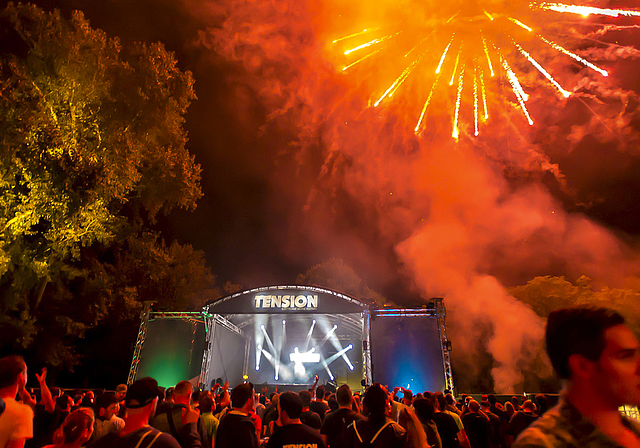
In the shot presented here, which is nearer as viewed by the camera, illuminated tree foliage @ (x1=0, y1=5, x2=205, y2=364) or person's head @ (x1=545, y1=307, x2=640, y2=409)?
person's head @ (x1=545, y1=307, x2=640, y2=409)

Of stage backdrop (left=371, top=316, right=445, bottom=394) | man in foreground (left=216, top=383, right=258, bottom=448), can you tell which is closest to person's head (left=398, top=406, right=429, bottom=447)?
man in foreground (left=216, top=383, right=258, bottom=448)

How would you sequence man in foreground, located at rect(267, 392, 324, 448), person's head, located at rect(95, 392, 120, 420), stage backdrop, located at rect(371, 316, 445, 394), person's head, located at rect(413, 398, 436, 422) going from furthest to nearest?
stage backdrop, located at rect(371, 316, 445, 394)
person's head, located at rect(413, 398, 436, 422)
person's head, located at rect(95, 392, 120, 420)
man in foreground, located at rect(267, 392, 324, 448)

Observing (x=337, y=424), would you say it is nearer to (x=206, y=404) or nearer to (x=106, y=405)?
(x=206, y=404)

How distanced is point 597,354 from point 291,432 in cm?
243

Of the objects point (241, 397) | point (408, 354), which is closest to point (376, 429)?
point (241, 397)

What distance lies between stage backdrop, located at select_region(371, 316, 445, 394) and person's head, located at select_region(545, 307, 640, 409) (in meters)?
14.3

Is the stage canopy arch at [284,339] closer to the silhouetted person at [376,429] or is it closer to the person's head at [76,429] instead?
the silhouetted person at [376,429]

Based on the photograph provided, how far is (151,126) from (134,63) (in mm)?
2698

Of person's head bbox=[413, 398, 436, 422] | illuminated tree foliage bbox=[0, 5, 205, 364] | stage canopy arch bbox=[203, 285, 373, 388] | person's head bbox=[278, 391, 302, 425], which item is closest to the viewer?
person's head bbox=[278, 391, 302, 425]

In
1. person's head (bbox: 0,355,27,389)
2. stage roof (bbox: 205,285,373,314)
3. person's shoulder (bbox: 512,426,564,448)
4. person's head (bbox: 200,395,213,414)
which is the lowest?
person's head (bbox: 200,395,213,414)

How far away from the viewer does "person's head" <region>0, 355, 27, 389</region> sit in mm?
2979

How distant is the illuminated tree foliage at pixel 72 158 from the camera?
12.0 m

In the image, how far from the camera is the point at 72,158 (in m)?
12.4

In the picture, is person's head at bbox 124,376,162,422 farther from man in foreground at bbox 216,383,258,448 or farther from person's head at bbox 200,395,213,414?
person's head at bbox 200,395,213,414
